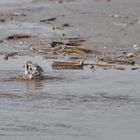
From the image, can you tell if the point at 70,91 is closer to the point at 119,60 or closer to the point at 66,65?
the point at 66,65

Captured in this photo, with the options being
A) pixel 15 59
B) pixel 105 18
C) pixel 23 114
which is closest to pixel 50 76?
pixel 15 59

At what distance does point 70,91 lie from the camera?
35.7 feet

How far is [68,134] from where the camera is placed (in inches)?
325

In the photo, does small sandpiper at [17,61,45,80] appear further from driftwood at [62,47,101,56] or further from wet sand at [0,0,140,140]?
driftwood at [62,47,101,56]

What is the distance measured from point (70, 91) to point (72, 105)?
1.02m

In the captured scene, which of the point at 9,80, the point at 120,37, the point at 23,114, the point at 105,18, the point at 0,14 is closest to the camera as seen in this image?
the point at 23,114

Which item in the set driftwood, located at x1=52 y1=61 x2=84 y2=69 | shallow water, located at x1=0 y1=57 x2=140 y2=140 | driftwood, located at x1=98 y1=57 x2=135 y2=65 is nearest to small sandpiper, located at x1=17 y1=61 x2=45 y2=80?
shallow water, located at x1=0 y1=57 x2=140 y2=140

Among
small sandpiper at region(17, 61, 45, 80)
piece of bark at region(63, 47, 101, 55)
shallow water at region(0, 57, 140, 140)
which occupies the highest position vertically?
piece of bark at region(63, 47, 101, 55)

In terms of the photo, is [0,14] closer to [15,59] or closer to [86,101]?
[15,59]

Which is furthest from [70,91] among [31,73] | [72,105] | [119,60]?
[119,60]

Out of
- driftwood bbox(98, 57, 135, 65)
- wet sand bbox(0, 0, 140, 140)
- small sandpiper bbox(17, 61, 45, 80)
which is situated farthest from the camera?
driftwood bbox(98, 57, 135, 65)

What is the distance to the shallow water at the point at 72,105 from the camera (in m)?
8.38

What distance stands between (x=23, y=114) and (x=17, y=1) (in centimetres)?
1780

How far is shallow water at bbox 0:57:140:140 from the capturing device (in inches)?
330
